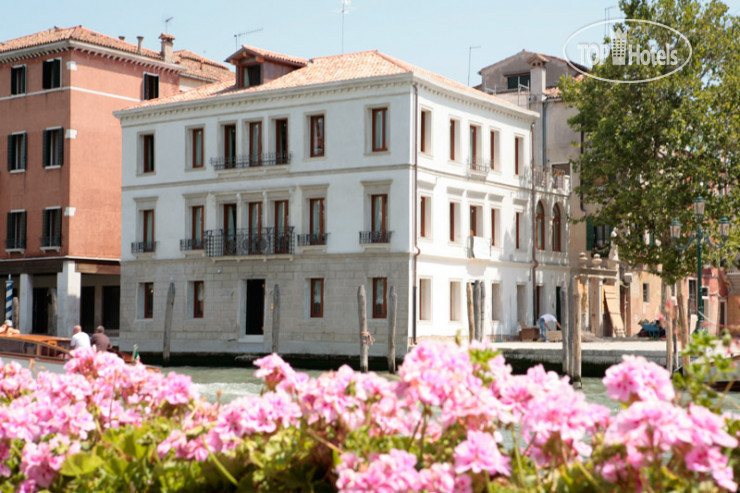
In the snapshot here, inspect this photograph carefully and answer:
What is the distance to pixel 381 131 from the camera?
30797 millimetres

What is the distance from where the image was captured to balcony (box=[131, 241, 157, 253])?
34812 millimetres

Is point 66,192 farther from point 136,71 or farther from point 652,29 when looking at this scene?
point 652,29

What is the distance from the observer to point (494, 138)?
3416 centimetres

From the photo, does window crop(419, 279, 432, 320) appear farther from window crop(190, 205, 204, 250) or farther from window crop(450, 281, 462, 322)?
window crop(190, 205, 204, 250)

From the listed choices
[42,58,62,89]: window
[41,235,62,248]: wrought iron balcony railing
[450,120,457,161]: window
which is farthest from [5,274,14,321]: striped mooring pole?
[450,120,457,161]: window

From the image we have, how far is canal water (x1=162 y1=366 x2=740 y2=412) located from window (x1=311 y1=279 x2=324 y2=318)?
209cm

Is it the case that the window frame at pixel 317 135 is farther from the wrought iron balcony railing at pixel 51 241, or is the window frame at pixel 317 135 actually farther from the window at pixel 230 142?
the wrought iron balcony railing at pixel 51 241

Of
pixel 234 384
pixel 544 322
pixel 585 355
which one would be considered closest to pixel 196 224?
pixel 234 384

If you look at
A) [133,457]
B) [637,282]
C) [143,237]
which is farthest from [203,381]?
[133,457]

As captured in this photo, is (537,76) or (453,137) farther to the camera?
(537,76)

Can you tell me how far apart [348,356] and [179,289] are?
658cm

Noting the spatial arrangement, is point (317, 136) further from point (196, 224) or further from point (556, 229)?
point (556, 229)

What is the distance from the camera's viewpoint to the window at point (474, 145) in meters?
33.0

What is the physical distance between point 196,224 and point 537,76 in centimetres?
1350
